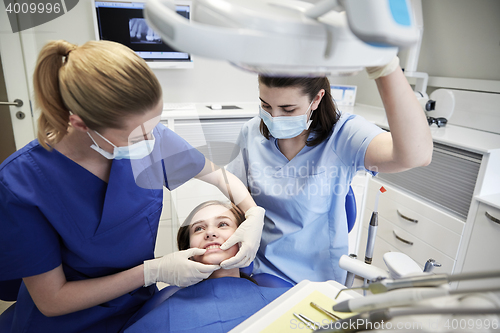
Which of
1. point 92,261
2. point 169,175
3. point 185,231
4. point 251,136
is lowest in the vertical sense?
point 185,231

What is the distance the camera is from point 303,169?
3.90 ft

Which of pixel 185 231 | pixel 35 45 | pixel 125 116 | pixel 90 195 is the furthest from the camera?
pixel 35 45

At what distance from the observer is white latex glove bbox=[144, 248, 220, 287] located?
97 centimetres

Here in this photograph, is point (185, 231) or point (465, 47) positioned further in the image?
point (465, 47)

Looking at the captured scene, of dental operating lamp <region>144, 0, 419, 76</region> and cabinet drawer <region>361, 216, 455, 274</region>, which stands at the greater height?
dental operating lamp <region>144, 0, 419, 76</region>

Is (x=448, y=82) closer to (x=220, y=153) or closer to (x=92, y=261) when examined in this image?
(x=220, y=153)

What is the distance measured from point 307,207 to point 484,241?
3.70 ft

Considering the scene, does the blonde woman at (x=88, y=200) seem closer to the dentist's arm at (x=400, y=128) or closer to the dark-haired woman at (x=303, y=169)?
the dark-haired woman at (x=303, y=169)

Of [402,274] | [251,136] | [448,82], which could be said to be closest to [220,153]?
[251,136]

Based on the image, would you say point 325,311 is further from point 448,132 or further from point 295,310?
point 448,132

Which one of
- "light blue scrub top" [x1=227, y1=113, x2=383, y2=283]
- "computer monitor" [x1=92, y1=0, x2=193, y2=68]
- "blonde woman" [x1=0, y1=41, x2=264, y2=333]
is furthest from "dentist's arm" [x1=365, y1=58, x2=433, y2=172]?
"computer monitor" [x1=92, y1=0, x2=193, y2=68]

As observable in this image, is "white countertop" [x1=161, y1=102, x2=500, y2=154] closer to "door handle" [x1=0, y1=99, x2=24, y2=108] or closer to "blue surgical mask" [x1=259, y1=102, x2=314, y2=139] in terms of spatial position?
"blue surgical mask" [x1=259, y1=102, x2=314, y2=139]

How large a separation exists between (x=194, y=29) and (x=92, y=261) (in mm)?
857

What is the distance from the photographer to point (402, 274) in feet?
1.96
